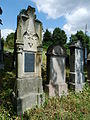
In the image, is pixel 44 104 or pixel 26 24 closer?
pixel 26 24

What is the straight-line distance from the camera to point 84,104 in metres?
6.45

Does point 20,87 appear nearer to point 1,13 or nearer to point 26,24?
point 26,24

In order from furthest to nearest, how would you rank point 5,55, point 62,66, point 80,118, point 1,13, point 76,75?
point 5,55, point 1,13, point 76,75, point 62,66, point 80,118

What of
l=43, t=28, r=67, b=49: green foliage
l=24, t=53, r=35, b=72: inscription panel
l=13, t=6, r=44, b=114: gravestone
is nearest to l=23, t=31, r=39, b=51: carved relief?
l=13, t=6, r=44, b=114: gravestone

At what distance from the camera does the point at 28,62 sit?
5.83 meters

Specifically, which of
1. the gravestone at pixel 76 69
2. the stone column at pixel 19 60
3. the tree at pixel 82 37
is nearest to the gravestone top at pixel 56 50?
the gravestone at pixel 76 69

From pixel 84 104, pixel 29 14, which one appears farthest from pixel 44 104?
pixel 29 14

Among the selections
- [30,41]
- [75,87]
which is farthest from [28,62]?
[75,87]

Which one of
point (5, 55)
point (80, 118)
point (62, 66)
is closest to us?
point (80, 118)

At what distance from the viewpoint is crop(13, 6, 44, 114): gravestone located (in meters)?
5.46

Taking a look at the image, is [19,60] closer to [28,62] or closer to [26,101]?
[28,62]

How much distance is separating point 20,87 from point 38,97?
955mm

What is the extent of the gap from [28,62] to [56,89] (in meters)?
2.47

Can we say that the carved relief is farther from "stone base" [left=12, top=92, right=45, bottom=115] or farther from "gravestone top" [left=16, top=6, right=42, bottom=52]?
"stone base" [left=12, top=92, right=45, bottom=115]
